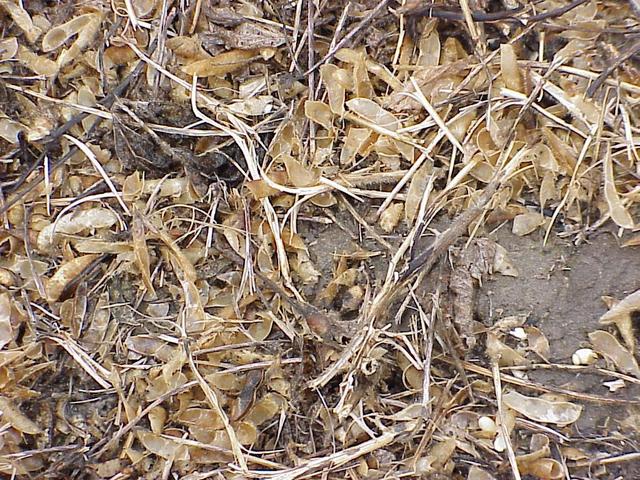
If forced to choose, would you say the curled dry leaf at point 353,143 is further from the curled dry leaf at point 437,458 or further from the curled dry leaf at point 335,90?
the curled dry leaf at point 437,458

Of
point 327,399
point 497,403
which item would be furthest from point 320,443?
point 497,403

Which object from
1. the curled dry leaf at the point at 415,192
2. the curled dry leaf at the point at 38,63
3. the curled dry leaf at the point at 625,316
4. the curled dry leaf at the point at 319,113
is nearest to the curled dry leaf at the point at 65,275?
the curled dry leaf at the point at 38,63

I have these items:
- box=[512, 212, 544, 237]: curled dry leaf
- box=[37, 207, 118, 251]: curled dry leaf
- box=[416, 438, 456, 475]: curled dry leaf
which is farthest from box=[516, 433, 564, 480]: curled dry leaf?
box=[37, 207, 118, 251]: curled dry leaf

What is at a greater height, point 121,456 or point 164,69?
point 164,69

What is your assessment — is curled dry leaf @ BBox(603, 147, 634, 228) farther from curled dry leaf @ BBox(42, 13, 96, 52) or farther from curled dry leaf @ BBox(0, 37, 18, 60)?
curled dry leaf @ BBox(0, 37, 18, 60)

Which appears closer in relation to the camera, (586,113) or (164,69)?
(586,113)

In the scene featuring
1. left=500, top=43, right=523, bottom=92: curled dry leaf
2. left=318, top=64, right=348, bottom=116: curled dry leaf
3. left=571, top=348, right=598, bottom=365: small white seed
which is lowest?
left=571, top=348, right=598, bottom=365: small white seed

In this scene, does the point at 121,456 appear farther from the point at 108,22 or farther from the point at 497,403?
the point at 108,22

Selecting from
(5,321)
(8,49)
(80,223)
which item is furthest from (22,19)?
(5,321)
